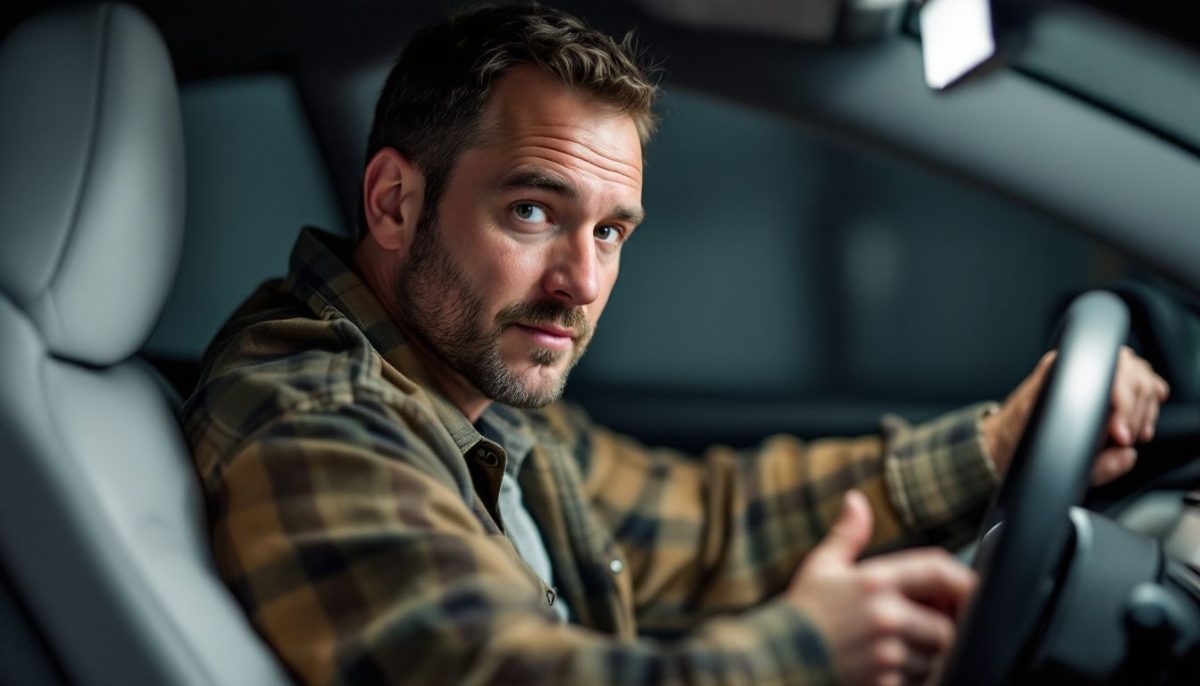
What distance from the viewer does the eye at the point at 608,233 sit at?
4.13ft

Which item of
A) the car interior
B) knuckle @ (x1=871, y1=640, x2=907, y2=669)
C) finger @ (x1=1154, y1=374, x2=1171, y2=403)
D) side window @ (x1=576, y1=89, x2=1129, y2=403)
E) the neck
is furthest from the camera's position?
side window @ (x1=576, y1=89, x2=1129, y2=403)

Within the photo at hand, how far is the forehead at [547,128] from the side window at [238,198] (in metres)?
0.54

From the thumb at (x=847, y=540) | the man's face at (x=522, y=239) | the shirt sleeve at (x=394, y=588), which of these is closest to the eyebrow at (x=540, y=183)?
the man's face at (x=522, y=239)

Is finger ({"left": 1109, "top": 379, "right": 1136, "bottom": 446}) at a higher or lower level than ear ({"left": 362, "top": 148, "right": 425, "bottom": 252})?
lower

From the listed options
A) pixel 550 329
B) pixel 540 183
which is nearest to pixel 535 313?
pixel 550 329

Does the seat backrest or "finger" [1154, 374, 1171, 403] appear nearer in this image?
the seat backrest

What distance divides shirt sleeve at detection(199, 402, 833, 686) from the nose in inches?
9.4

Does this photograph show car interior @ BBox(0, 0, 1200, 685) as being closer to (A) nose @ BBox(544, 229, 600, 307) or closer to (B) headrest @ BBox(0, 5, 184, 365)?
(B) headrest @ BBox(0, 5, 184, 365)

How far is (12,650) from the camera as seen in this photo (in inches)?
37.8

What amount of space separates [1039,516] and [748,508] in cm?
73

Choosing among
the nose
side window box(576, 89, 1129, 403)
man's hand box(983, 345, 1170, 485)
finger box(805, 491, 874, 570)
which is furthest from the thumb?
side window box(576, 89, 1129, 403)

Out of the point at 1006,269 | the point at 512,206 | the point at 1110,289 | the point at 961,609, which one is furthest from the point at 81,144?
the point at 1006,269

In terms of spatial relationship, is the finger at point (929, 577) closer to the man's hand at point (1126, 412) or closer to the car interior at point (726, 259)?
the car interior at point (726, 259)

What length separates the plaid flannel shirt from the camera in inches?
34.2
